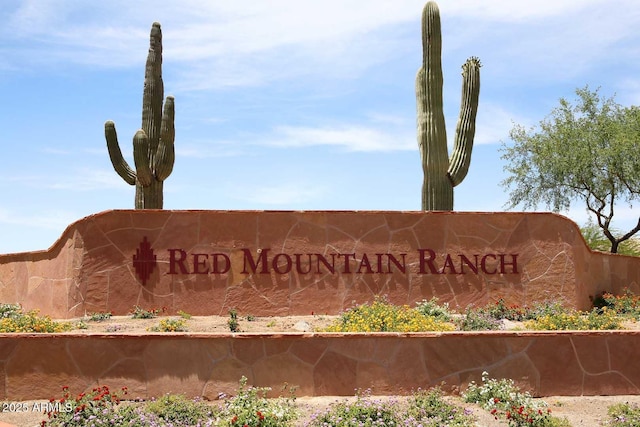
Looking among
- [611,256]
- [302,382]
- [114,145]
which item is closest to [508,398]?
[302,382]

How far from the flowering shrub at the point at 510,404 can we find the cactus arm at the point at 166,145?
45.6ft

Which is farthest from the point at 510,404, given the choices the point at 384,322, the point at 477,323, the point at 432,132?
the point at 432,132

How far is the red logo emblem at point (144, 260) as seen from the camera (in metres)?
16.0

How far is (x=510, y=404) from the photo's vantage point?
383 inches

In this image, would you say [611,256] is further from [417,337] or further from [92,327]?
[92,327]

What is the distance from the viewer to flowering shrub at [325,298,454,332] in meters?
12.3

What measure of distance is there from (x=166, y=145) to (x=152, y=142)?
2.16 feet

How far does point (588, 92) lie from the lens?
109ft

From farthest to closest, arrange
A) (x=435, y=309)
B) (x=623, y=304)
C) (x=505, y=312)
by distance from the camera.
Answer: (x=623, y=304)
(x=505, y=312)
(x=435, y=309)

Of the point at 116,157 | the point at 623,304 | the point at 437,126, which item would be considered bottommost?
the point at 623,304

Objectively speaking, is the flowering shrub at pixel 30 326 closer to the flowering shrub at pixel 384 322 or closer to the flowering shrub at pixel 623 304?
the flowering shrub at pixel 384 322

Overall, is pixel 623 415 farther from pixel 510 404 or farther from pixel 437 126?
pixel 437 126

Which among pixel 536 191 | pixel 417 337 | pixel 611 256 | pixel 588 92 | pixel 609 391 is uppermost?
pixel 588 92

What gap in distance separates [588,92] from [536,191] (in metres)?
4.93
